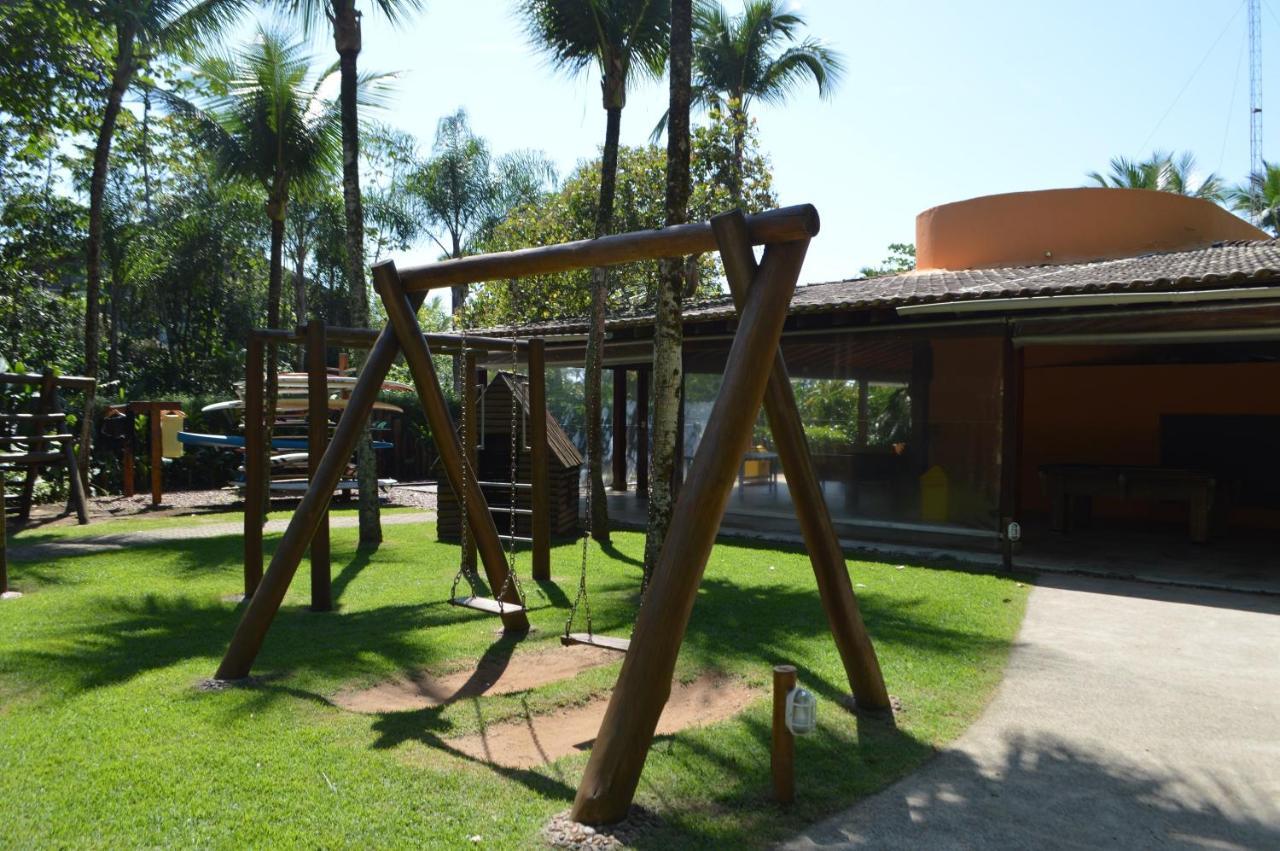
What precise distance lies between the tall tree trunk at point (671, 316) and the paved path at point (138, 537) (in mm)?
5979

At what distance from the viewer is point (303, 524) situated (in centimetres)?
531

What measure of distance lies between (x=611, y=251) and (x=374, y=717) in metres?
2.54

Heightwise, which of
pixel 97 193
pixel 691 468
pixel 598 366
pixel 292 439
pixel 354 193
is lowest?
pixel 292 439

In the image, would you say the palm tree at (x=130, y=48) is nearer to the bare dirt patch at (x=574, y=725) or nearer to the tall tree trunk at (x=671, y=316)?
the tall tree trunk at (x=671, y=316)

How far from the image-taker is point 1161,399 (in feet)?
44.6

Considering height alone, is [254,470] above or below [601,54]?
below

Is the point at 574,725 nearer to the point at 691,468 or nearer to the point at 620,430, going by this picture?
the point at 691,468

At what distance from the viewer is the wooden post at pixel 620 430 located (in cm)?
1695

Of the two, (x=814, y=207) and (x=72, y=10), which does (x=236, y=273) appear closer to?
(x=72, y=10)

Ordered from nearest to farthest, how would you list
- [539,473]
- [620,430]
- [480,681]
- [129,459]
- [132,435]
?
1. [480,681]
2. [539,473]
3. [129,459]
4. [132,435]
5. [620,430]

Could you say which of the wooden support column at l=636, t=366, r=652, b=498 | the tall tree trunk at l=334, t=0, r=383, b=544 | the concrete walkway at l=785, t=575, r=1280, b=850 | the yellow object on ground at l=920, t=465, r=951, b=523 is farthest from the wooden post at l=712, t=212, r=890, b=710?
the wooden support column at l=636, t=366, r=652, b=498

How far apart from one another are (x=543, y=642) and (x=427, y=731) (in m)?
1.84

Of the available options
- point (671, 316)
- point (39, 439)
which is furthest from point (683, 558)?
point (39, 439)

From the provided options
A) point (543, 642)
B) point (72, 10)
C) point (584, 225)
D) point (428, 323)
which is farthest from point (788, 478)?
point (428, 323)
